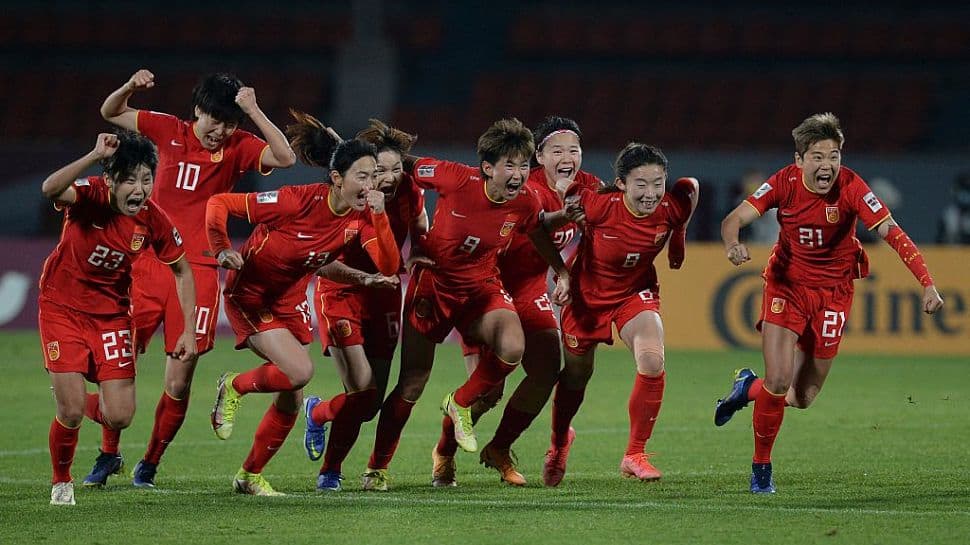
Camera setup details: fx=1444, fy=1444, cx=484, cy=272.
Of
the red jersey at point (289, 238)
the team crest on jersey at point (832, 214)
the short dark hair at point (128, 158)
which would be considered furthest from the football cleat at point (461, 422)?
the team crest on jersey at point (832, 214)

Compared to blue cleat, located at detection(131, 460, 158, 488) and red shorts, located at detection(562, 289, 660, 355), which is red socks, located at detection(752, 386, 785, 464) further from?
blue cleat, located at detection(131, 460, 158, 488)

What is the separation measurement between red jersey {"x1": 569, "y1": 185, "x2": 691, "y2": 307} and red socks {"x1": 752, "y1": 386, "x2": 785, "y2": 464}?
112 cm

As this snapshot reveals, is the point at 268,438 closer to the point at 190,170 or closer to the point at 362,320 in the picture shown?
the point at 362,320

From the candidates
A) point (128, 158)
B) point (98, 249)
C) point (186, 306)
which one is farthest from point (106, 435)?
point (128, 158)

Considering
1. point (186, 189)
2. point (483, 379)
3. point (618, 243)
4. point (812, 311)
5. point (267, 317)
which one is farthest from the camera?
point (618, 243)

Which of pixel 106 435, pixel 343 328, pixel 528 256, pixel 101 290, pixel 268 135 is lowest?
pixel 106 435

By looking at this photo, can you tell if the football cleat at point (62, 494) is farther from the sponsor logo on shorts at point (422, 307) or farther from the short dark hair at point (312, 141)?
the short dark hair at point (312, 141)

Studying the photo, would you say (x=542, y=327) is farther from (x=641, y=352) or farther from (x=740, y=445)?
(x=740, y=445)

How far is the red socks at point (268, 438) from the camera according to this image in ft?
25.8

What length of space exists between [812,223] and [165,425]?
152 inches

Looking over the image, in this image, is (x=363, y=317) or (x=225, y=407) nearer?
(x=225, y=407)

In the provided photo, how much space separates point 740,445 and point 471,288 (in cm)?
298

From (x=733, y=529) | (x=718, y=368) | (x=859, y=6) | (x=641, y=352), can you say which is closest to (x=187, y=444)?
(x=641, y=352)

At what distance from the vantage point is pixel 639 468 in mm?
8414
